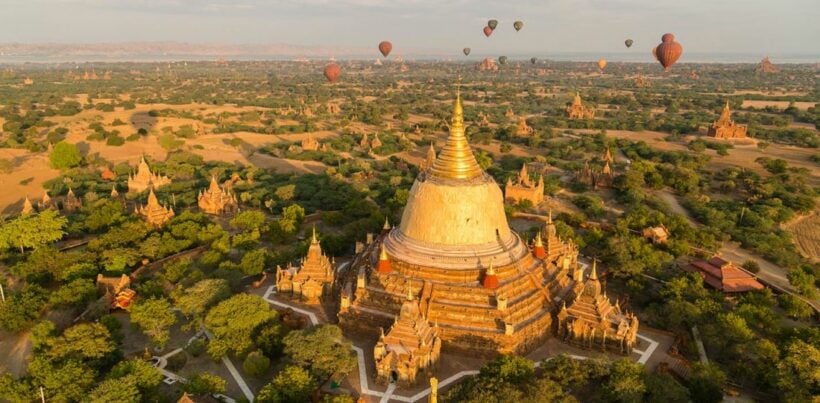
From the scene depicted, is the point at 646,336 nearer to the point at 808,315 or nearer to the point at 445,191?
the point at 808,315

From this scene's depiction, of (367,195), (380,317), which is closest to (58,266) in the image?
(380,317)

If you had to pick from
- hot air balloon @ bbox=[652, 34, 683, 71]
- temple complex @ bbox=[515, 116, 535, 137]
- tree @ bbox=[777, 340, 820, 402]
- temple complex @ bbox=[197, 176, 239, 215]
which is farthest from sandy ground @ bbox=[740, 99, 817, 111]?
tree @ bbox=[777, 340, 820, 402]

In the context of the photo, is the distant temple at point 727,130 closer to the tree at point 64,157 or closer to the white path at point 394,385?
the white path at point 394,385

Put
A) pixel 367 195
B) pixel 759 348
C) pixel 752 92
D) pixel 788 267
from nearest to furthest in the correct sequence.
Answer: pixel 759 348
pixel 788 267
pixel 367 195
pixel 752 92

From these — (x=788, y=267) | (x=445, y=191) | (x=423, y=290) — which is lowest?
(x=788, y=267)

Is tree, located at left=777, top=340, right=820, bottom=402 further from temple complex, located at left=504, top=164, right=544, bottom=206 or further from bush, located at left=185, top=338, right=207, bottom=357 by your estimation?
temple complex, located at left=504, top=164, right=544, bottom=206

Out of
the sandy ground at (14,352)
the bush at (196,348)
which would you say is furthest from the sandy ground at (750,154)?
the sandy ground at (14,352)
